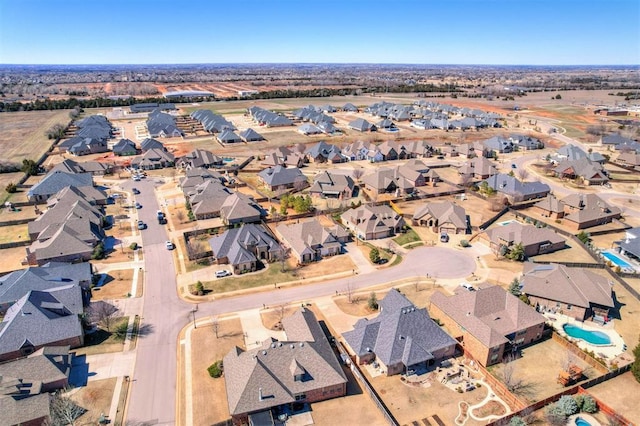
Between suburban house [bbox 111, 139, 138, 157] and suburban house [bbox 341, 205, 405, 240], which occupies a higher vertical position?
suburban house [bbox 111, 139, 138, 157]

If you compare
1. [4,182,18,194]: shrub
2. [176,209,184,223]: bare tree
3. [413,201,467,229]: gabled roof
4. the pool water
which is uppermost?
[4,182,18,194]: shrub

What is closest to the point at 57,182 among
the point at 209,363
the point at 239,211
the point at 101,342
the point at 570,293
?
the point at 239,211

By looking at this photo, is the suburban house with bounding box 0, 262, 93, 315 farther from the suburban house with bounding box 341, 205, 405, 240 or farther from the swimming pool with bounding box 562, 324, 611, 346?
the swimming pool with bounding box 562, 324, 611, 346

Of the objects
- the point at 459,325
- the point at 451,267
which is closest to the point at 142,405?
the point at 459,325

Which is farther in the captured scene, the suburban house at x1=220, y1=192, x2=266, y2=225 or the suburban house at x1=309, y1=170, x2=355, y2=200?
the suburban house at x1=309, y1=170, x2=355, y2=200

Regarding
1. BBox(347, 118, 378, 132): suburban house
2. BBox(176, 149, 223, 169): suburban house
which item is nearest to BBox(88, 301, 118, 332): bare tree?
BBox(176, 149, 223, 169): suburban house

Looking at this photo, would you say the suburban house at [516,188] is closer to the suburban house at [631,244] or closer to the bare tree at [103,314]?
the suburban house at [631,244]

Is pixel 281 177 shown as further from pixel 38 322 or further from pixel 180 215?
pixel 38 322
